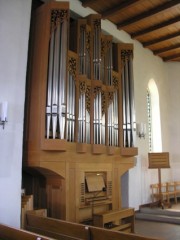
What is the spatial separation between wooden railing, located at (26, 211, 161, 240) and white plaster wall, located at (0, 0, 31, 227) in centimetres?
31

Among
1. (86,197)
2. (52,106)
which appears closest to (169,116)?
(86,197)

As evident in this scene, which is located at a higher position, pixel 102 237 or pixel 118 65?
pixel 118 65

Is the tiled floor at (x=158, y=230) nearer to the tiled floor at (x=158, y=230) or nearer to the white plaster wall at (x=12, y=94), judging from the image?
the tiled floor at (x=158, y=230)

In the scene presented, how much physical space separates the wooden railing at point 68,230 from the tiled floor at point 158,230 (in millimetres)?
2363

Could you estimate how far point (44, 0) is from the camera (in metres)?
6.19

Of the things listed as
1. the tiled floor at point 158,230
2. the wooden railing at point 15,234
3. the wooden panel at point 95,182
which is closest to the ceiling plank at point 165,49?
the wooden panel at point 95,182

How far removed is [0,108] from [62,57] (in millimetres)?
1611

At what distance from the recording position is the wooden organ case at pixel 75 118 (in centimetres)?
520

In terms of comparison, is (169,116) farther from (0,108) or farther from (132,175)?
(0,108)

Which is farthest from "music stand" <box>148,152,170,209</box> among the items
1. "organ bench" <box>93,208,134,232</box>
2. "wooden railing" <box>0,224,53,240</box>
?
"wooden railing" <box>0,224,53,240</box>

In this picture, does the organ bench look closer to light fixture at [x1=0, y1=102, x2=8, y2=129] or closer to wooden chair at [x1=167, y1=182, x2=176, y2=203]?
light fixture at [x1=0, y1=102, x2=8, y2=129]

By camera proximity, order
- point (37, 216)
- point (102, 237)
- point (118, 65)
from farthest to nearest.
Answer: point (118, 65), point (37, 216), point (102, 237)

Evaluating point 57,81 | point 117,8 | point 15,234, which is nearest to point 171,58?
point 117,8

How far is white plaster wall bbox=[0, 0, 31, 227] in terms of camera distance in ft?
14.9
